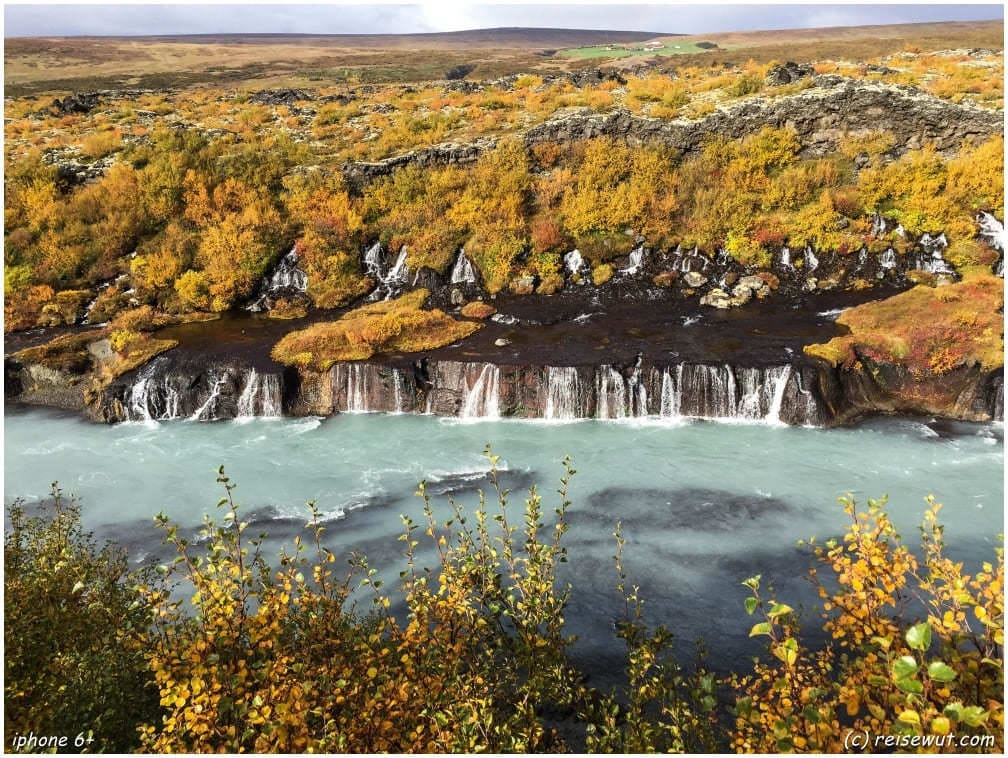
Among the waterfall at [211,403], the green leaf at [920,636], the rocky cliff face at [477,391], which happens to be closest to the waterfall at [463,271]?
the rocky cliff face at [477,391]

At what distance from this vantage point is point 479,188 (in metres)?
40.2

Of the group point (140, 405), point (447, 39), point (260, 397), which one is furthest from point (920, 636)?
point (447, 39)

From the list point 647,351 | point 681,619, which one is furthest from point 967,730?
point 647,351

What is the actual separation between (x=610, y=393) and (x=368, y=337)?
12.0 m

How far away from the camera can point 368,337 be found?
2770cm

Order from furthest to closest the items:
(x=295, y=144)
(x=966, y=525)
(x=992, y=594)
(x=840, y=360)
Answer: (x=295, y=144)
(x=840, y=360)
(x=966, y=525)
(x=992, y=594)

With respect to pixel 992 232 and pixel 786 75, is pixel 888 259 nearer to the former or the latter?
pixel 992 232

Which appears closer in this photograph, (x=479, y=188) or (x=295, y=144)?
(x=479, y=188)

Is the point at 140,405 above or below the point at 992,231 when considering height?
below

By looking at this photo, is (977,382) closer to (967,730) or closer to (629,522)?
(629,522)

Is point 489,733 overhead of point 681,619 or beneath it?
overhead

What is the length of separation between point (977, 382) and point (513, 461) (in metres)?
18.6

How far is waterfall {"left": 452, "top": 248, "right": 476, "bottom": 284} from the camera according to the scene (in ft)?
118

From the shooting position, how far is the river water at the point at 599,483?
49.5ft
